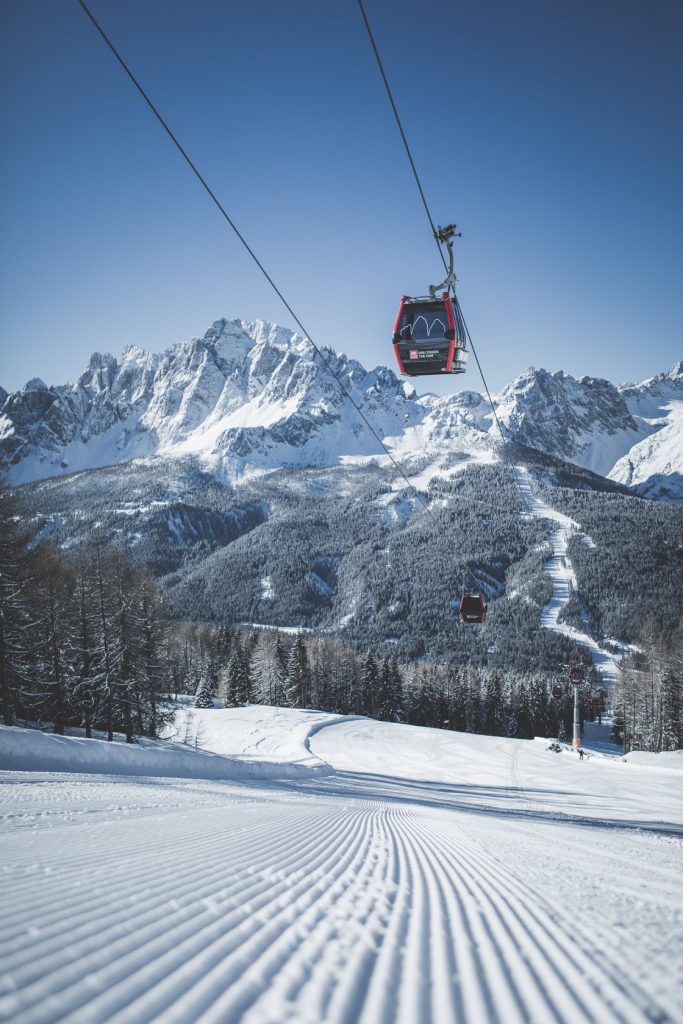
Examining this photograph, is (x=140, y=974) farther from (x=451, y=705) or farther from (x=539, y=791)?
(x=451, y=705)

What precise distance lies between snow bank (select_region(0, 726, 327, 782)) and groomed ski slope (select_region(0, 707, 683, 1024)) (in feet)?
14.0

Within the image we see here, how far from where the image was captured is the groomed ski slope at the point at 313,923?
194 centimetres

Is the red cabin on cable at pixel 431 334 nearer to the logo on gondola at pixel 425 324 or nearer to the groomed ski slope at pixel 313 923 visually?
the logo on gondola at pixel 425 324

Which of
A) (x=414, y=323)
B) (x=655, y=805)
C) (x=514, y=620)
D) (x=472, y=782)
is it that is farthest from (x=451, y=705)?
(x=514, y=620)

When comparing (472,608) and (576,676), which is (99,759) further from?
(576,676)

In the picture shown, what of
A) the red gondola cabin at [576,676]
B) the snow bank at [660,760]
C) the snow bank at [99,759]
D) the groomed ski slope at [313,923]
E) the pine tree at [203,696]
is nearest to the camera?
the groomed ski slope at [313,923]

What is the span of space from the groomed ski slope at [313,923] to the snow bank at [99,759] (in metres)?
4.26

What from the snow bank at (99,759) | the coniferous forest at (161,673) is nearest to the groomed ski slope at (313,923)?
the snow bank at (99,759)

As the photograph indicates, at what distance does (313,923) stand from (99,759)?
12403mm

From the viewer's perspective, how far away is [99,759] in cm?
1284

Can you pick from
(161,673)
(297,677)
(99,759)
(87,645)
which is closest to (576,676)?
(161,673)

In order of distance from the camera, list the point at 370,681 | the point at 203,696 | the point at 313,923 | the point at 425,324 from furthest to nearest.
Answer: the point at 370,681 < the point at 203,696 < the point at 425,324 < the point at 313,923

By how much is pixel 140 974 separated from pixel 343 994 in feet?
2.68

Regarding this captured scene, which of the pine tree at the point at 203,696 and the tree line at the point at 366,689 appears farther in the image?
the tree line at the point at 366,689
